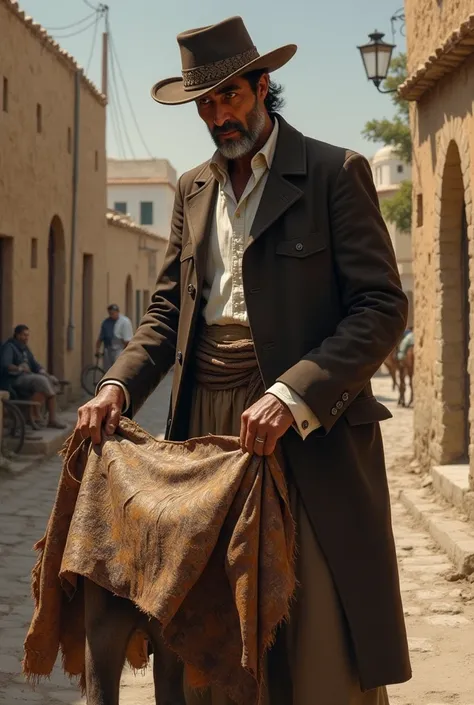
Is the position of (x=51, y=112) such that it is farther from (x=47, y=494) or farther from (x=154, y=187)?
(x=154, y=187)

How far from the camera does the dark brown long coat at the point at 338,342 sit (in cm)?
293

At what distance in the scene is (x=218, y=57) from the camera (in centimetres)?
310

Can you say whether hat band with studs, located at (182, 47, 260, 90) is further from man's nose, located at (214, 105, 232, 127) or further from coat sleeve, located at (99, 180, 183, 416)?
coat sleeve, located at (99, 180, 183, 416)

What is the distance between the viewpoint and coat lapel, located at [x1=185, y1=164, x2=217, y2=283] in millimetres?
3238

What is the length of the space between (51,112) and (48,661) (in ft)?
46.7

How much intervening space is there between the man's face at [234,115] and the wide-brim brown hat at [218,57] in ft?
0.12

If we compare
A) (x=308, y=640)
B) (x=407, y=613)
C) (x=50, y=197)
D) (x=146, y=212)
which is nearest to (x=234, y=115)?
(x=308, y=640)

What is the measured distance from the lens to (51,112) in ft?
54.4

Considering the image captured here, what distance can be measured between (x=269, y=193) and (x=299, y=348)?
423 millimetres

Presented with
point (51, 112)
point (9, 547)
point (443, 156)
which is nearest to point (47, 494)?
point (9, 547)

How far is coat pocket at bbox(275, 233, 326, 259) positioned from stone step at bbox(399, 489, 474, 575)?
13.1ft

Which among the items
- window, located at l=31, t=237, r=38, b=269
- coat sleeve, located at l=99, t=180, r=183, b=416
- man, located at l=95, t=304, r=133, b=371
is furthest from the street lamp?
coat sleeve, located at l=99, t=180, r=183, b=416

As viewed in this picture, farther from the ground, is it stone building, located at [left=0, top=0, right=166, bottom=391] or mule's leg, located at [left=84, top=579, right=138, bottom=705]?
stone building, located at [left=0, top=0, right=166, bottom=391]

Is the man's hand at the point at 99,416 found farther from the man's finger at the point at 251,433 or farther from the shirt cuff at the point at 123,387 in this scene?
the man's finger at the point at 251,433
